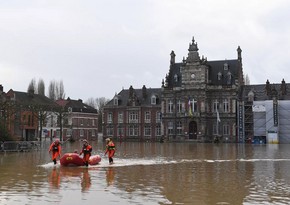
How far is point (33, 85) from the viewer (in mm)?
100188

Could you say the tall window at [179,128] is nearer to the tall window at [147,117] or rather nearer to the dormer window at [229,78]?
the tall window at [147,117]

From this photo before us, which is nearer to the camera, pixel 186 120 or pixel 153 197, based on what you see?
pixel 153 197

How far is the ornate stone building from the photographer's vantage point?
235ft

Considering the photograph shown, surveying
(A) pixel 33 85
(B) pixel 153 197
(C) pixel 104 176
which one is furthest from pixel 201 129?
(B) pixel 153 197

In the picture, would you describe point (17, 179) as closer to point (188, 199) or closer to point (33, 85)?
point (188, 199)

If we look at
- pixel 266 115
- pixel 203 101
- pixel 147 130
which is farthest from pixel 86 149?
pixel 147 130

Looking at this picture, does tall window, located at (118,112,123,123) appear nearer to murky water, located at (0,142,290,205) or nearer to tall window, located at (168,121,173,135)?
tall window, located at (168,121,173,135)

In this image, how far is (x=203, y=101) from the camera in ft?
236

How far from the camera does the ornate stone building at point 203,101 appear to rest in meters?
71.5

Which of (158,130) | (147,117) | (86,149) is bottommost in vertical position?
(86,149)

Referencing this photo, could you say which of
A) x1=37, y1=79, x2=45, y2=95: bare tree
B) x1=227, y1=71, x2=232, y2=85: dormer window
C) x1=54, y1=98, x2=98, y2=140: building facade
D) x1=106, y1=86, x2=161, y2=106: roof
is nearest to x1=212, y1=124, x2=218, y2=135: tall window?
x1=227, y1=71, x2=232, y2=85: dormer window

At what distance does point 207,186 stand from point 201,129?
57598 mm

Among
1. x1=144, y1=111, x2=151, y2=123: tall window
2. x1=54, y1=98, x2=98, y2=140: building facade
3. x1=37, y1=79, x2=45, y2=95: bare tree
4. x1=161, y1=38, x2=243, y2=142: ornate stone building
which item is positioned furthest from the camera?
x1=37, y1=79, x2=45, y2=95: bare tree

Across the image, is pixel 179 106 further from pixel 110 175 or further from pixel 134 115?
pixel 110 175
